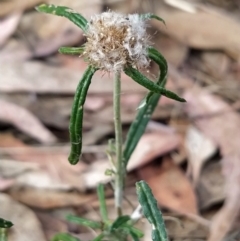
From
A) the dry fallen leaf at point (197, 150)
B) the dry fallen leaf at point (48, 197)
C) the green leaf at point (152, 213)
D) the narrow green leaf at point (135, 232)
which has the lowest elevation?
the green leaf at point (152, 213)

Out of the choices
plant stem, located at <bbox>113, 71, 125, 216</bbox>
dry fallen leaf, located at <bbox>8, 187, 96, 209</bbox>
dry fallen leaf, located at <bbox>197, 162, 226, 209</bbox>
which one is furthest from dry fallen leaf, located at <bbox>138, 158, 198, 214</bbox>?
plant stem, located at <bbox>113, 71, 125, 216</bbox>

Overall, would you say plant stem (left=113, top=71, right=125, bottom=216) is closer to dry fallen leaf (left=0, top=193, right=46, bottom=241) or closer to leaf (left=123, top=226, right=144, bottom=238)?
leaf (left=123, top=226, right=144, bottom=238)

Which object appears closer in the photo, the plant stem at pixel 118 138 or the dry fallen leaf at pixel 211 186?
the plant stem at pixel 118 138

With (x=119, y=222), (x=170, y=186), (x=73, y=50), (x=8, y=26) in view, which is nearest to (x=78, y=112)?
(x=73, y=50)

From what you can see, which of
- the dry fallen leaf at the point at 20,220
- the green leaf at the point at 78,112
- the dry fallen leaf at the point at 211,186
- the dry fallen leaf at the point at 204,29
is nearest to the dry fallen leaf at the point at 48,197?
the dry fallen leaf at the point at 20,220

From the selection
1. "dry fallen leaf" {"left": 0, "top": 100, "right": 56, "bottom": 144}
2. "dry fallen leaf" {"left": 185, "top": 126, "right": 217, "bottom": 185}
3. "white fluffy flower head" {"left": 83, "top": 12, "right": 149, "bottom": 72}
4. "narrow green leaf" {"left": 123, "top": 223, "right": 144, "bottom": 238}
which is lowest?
"narrow green leaf" {"left": 123, "top": 223, "right": 144, "bottom": 238}

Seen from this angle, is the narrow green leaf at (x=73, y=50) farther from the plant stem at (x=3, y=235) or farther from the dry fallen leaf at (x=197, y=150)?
the dry fallen leaf at (x=197, y=150)

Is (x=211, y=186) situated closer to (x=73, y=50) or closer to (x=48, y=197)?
(x=48, y=197)
